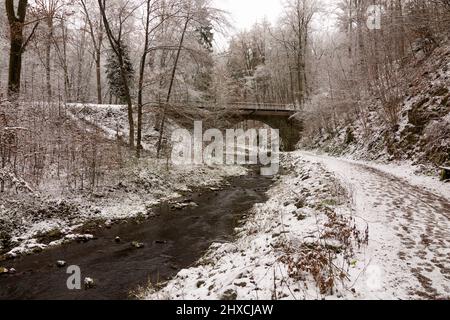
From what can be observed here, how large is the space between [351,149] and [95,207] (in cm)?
1669

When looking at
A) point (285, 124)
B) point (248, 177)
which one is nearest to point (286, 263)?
point (248, 177)

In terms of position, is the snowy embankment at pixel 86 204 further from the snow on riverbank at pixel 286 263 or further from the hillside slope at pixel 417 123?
the hillside slope at pixel 417 123

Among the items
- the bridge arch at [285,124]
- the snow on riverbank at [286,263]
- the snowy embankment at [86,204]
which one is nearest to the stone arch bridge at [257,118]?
the bridge arch at [285,124]

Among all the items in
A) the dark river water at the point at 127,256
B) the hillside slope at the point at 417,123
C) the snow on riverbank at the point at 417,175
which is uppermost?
the hillside slope at the point at 417,123

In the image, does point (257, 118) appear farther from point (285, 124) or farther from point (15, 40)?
point (15, 40)

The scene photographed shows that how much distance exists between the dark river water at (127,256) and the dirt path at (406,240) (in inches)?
147

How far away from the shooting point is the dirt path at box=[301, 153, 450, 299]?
4242 millimetres

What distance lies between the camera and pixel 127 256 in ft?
25.3

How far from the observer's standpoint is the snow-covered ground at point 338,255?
4285 millimetres

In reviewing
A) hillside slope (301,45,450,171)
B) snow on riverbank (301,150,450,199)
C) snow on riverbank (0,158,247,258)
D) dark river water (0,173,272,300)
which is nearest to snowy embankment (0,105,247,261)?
snow on riverbank (0,158,247,258)

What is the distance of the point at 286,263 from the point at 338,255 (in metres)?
1.00

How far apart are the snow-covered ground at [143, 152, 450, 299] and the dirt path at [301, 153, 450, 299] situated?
13 mm

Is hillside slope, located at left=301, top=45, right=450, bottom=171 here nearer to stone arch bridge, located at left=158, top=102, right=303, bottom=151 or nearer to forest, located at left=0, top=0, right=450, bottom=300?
forest, located at left=0, top=0, right=450, bottom=300
